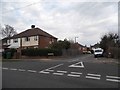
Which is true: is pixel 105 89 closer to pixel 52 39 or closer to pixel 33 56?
pixel 33 56

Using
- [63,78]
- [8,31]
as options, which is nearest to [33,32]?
[8,31]

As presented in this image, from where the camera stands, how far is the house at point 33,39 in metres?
62.5

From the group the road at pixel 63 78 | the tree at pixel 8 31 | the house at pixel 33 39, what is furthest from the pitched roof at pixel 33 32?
the road at pixel 63 78

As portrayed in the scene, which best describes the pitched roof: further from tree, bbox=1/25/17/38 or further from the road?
the road

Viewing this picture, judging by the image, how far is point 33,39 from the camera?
Answer: 206ft

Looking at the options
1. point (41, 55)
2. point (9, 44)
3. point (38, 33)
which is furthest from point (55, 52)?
Result: point (9, 44)

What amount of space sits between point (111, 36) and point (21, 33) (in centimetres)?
2474

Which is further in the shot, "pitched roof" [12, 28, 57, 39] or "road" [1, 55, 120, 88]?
"pitched roof" [12, 28, 57, 39]

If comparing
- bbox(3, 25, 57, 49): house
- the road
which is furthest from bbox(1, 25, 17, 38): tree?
the road

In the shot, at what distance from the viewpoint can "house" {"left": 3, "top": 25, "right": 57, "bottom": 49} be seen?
205 ft

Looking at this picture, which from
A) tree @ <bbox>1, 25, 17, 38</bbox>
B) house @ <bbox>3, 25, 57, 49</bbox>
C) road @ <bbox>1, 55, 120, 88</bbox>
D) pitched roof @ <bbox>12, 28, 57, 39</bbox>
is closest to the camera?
road @ <bbox>1, 55, 120, 88</bbox>

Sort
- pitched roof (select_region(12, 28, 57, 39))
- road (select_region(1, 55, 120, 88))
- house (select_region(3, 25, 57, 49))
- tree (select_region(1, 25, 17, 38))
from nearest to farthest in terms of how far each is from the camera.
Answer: road (select_region(1, 55, 120, 88)) < house (select_region(3, 25, 57, 49)) < pitched roof (select_region(12, 28, 57, 39)) < tree (select_region(1, 25, 17, 38))

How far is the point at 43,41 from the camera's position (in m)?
63.2

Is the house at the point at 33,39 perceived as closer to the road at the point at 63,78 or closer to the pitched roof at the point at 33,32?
the pitched roof at the point at 33,32
